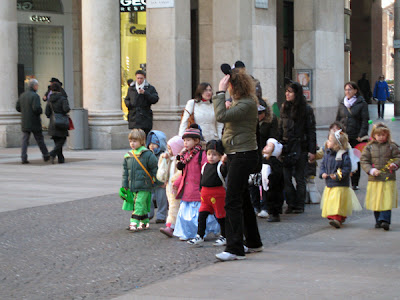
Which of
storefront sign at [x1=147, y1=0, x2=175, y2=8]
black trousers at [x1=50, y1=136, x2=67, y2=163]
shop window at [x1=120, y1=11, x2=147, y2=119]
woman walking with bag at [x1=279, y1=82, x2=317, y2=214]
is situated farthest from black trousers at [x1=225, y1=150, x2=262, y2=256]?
shop window at [x1=120, y1=11, x2=147, y2=119]

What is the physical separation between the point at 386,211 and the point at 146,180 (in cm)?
278

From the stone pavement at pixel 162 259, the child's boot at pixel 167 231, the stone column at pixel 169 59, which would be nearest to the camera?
the stone pavement at pixel 162 259

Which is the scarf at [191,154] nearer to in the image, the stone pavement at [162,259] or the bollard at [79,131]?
the stone pavement at [162,259]

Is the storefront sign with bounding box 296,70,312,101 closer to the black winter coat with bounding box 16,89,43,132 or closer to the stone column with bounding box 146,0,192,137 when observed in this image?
the stone column with bounding box 146,0,192,137

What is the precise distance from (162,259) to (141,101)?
7.73 m

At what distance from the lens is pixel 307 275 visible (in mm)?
7445

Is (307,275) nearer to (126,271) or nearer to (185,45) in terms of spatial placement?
(126,271)

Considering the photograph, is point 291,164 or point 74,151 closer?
point 291,164

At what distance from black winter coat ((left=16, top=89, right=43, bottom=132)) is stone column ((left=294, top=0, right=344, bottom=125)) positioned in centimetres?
1276

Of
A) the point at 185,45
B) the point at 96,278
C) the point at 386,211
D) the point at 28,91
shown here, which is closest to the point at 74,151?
the point at 28,91

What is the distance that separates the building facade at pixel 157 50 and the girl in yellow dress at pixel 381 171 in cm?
1133

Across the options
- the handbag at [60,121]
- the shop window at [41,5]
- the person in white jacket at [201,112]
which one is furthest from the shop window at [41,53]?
the person in white jacket at [201,112]

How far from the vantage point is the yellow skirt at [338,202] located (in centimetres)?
1023

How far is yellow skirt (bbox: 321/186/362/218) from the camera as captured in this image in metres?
10.2
